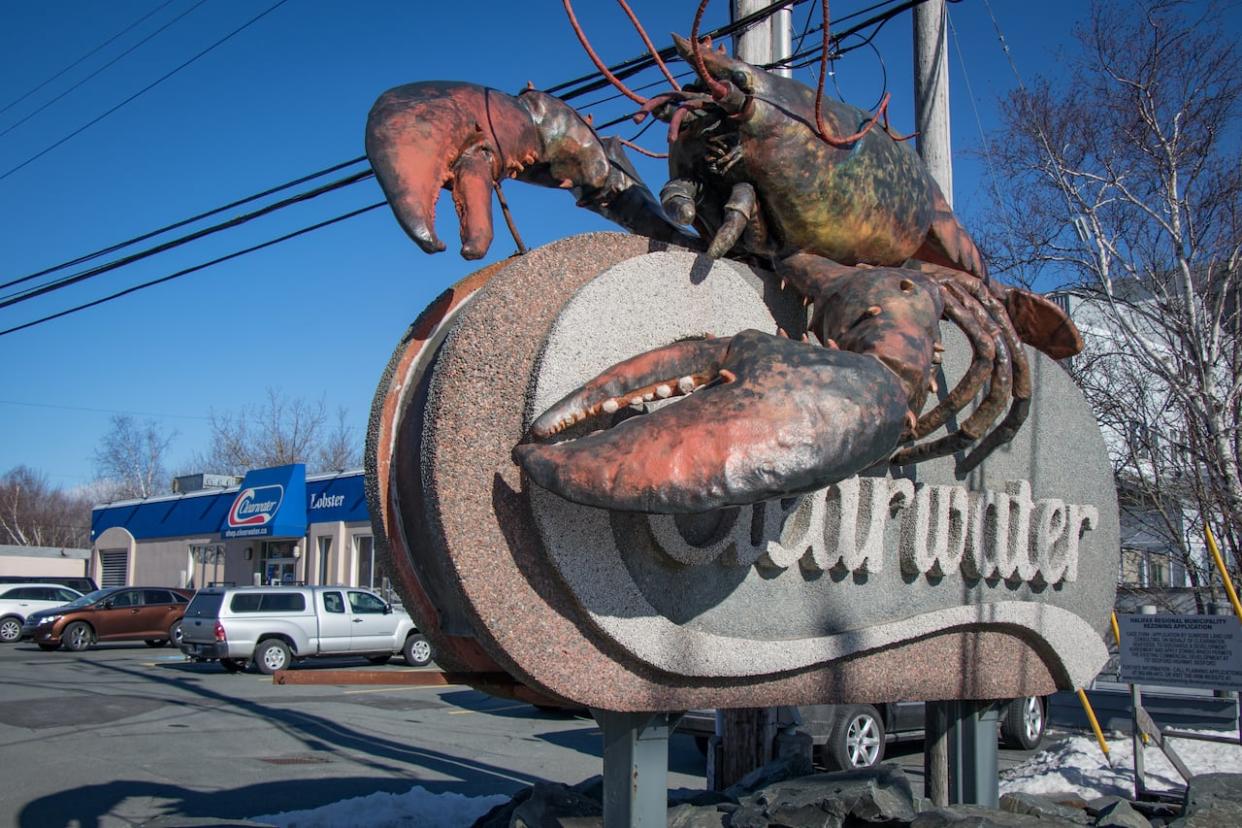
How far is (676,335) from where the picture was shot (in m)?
3.83

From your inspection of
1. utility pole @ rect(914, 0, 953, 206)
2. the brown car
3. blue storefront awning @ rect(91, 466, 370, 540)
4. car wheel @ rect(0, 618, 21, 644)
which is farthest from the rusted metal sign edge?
car wheel @ rect(0, 618, 21, 644)

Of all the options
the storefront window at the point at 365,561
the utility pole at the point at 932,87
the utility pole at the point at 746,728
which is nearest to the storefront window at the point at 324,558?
the storefront window at the point at 365,561

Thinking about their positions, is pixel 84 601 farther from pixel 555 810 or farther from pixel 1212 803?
pixel 1212 803

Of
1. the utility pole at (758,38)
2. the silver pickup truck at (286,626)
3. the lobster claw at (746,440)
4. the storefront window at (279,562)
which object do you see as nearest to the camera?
the lobster claw at (746,440)

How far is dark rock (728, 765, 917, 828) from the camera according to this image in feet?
13.1

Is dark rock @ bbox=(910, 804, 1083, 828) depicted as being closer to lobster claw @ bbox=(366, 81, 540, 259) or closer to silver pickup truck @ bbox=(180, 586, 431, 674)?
lobster claw @ bbox=(366, 81, 540, 259)

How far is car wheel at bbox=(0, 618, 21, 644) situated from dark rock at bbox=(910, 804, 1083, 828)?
25.0 meters

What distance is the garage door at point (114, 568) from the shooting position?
105 feet

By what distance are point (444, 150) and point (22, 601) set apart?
2526 cm

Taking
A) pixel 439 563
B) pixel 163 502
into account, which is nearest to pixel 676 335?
pixel 439 563

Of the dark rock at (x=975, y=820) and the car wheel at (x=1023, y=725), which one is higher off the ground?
the dark rock at (x=975, y=820)

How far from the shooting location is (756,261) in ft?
14.8

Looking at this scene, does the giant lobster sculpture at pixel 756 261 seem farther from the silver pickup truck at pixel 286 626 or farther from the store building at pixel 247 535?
the store building at pixel 247 535

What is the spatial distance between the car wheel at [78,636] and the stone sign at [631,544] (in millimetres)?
20551
